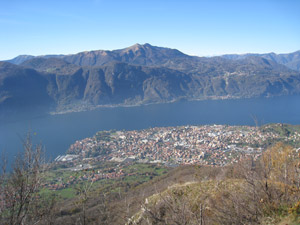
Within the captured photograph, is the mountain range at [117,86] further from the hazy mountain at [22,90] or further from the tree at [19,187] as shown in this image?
the tree at [19,187]

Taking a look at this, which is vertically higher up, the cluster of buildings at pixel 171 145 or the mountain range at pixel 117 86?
the mountain range at pixel 117 86

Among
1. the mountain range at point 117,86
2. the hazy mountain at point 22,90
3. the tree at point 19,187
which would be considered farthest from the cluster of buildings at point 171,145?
the hazy mountain at point 22,90

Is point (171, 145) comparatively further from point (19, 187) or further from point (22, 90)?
point (22, 90)

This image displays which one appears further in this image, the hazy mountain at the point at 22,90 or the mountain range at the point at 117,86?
the mountain range at the point at 117,86

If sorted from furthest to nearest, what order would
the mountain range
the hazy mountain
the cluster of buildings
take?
the mountain range → the hazy mountain → the cluster of buildings

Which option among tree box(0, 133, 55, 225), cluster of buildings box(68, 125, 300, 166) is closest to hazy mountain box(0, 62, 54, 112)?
cluster of buildings box(68, 125, 300, 166)

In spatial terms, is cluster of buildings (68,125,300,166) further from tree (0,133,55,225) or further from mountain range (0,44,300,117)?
mountain range (0,44,300,117)

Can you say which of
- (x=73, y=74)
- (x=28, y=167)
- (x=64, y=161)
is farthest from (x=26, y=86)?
(x=28, y=167)

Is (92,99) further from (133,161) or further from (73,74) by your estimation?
(133,161)
